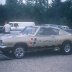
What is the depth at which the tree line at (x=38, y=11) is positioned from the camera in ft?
158

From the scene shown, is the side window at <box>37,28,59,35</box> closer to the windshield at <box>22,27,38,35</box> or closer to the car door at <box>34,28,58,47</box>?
the car door at <box>34,28,58,47</box>

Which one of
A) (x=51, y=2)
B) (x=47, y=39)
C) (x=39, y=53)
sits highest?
(x=51, y=2)

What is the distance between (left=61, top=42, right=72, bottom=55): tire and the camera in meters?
13.9

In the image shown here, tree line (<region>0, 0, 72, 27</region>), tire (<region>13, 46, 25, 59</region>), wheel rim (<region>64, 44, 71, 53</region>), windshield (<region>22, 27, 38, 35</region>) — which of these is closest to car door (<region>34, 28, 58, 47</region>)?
windshield (<region>22, 27, 38, 35</region>)

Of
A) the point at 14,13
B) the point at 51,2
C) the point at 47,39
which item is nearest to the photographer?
the point at 47,39

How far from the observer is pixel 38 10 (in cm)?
4941

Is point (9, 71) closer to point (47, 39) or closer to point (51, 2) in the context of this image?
point (47, 39)

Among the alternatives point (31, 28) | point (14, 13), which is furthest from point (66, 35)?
point (14, 13)

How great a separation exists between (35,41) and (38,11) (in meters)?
36.7

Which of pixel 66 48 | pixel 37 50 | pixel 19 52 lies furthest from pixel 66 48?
pixel 19 52

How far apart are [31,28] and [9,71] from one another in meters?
4.61

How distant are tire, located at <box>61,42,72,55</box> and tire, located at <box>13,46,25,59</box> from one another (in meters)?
2.45

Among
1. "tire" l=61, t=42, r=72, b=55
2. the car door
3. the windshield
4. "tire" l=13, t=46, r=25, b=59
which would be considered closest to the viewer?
"tire" l=13, t=46, r=25, b=59

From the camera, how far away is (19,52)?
1240 cm
